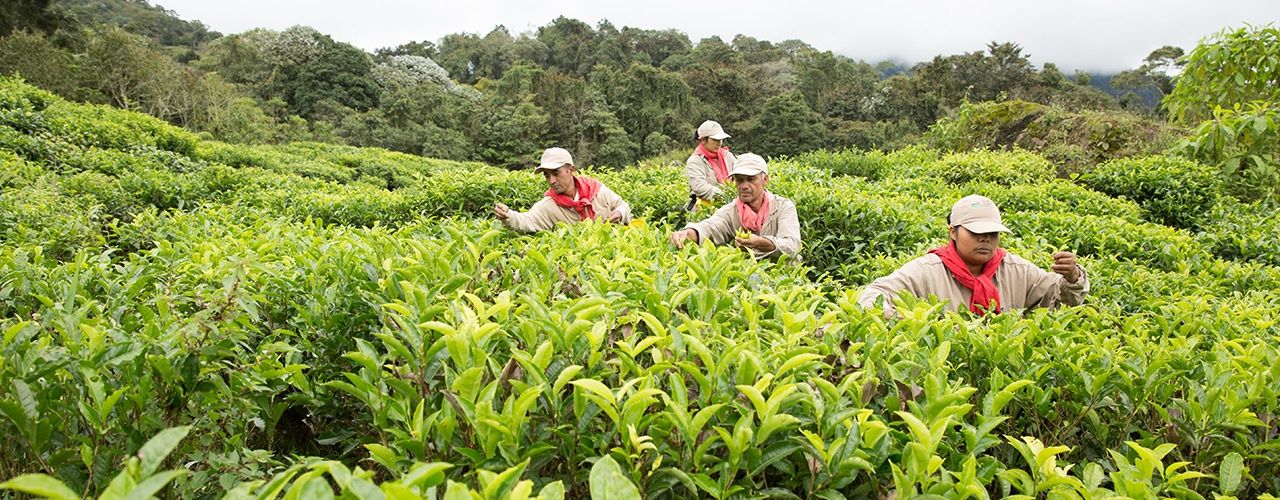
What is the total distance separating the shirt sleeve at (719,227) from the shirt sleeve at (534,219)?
0.97 meters

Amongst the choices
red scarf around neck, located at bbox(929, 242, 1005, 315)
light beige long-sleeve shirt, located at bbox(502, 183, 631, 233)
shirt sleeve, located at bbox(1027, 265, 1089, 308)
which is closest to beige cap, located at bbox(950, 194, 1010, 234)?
red scarf around neck, located at bbox(929, 242, 1005, 315)

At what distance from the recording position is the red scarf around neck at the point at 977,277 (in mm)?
3145

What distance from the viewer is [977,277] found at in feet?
10.5

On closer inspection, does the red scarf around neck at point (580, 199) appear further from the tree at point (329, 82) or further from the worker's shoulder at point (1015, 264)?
the tree at point (329, 82)

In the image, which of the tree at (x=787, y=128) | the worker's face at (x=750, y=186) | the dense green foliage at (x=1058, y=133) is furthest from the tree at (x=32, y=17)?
the tree at (x=787, y=128)

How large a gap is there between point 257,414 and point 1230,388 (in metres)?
2.42

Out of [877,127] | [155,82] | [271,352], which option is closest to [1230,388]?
[271,352]

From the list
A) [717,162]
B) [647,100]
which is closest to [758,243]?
[717,162]

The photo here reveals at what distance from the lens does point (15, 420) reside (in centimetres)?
134

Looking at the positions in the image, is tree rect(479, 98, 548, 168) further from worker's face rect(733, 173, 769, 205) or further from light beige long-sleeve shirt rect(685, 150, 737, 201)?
worker's face rect(733, 173, 769, 205)

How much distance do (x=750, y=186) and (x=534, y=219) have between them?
1.40 meters

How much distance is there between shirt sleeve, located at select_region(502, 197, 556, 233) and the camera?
4133mm

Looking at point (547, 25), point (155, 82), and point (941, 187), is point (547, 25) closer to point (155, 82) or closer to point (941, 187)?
point (155, 82)

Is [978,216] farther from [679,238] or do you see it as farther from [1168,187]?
[1168,187]
